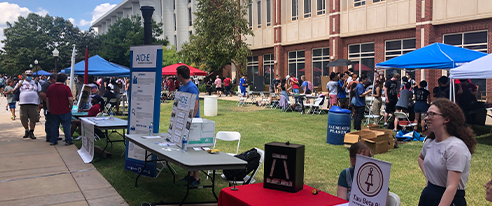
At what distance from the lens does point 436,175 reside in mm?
3137

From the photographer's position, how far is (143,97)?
7414 millimetres

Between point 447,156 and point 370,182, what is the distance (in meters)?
0.76

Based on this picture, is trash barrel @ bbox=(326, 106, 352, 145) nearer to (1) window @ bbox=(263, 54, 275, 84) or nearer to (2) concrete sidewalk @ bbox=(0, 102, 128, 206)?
(2) concrete sidewalk @ bbox=(0, 102, 128, 206)

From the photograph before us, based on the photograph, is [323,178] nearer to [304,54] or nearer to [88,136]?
[88,136]

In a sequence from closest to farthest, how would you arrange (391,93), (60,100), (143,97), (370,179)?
(370,179), (143,97), (60,100), (391,93)

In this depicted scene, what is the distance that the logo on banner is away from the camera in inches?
105

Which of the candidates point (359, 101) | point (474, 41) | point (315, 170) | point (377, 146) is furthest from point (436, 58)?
point (474, 41)

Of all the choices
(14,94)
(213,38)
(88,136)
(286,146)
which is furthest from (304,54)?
(286,146)

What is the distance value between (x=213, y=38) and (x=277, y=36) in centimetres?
542

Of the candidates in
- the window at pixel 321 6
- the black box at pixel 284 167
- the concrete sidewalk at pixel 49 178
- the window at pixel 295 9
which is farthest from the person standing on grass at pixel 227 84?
the black box at pixel 284 167

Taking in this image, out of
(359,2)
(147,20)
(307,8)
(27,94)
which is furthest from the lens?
(307,8)

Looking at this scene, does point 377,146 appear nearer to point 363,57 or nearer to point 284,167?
point 284,167

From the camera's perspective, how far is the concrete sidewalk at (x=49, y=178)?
6000 mm

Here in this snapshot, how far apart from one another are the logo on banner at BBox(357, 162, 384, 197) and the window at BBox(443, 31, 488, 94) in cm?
1966
